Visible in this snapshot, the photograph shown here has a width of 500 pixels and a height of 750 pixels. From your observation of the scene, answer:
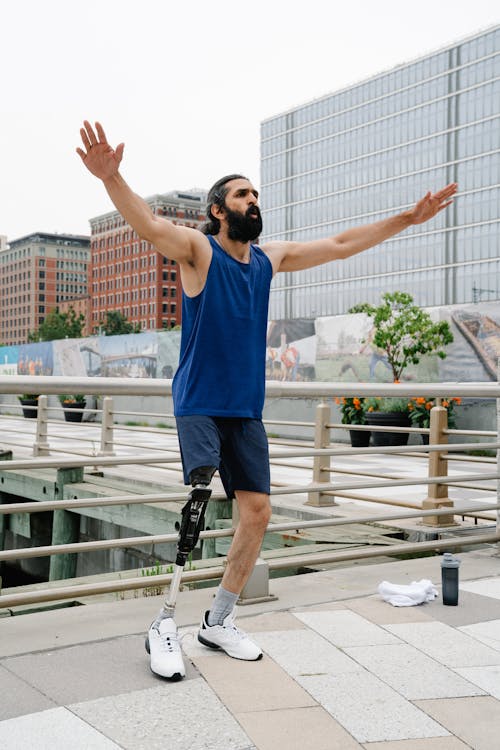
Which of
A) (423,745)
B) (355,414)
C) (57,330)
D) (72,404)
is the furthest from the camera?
(57,330)

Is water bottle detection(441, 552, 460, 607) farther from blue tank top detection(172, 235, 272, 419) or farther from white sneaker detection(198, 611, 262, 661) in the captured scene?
blue tank top detection(172, 235, 272, 419)

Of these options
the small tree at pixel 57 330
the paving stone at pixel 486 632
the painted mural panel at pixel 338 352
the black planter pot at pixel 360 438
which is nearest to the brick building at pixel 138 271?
the small tree at pixel 57 330

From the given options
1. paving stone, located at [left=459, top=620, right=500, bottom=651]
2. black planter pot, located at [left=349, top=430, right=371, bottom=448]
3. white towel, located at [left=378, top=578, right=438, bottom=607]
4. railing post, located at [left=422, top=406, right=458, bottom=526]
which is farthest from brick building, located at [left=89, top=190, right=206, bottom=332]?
paving stone, located at [left=459, top=620, right=500, bottom=651]

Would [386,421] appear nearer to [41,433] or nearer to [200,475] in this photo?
[41,433]

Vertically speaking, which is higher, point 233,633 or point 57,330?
point 57,330

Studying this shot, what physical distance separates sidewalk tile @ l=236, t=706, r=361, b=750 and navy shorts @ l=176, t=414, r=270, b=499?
37.0 inches

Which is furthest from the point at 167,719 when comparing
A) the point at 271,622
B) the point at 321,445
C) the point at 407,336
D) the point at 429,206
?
the point at 407,336

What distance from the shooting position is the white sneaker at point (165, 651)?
9.79 feet

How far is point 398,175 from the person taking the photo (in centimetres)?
8806

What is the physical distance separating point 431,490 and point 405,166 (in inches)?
3294

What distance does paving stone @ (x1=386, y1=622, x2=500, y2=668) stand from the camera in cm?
329

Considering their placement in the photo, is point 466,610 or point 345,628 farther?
point 466,610

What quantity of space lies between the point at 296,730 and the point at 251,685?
41 cm

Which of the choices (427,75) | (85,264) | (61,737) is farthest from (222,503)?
(85,264)
